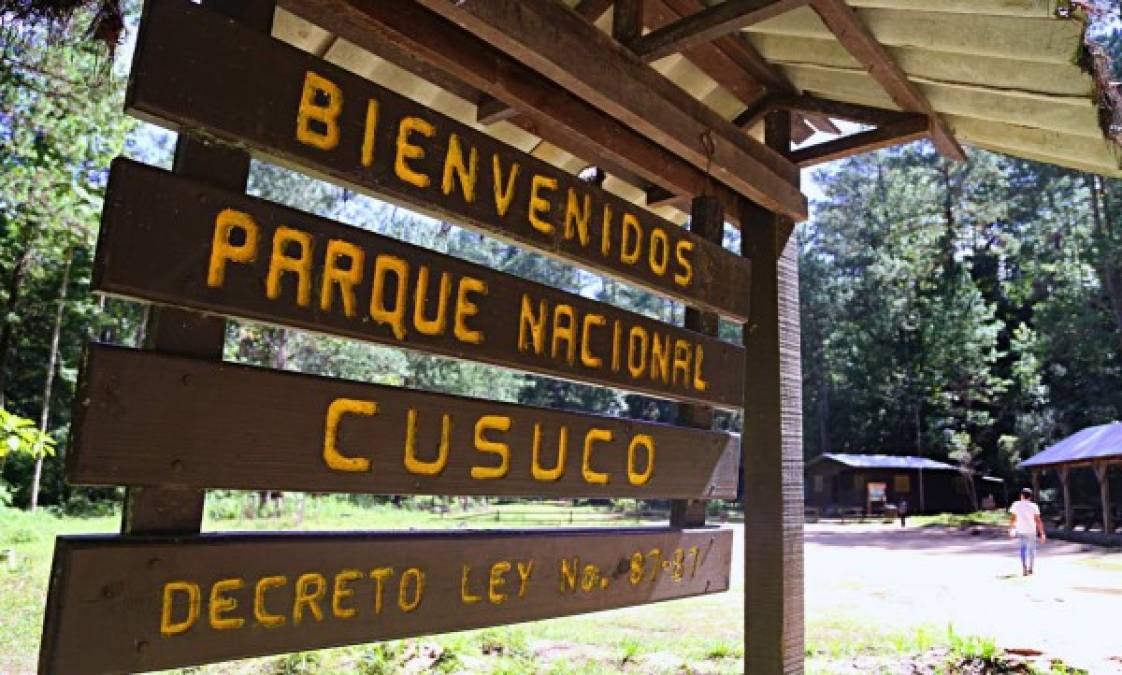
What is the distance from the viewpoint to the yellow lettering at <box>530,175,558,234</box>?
93.9 inches

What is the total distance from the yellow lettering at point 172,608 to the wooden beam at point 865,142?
329cm

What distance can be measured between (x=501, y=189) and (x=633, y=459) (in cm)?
99

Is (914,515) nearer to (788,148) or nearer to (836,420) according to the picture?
(836,420)

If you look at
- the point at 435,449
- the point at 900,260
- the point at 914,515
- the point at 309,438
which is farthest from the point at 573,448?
the point at 900,260

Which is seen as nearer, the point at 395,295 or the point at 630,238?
the point at 395,295

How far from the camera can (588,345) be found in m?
2.48

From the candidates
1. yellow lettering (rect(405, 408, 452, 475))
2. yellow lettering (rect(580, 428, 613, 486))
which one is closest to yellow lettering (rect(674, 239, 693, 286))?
yellow lettering (rect(580, 428, 613, 486))

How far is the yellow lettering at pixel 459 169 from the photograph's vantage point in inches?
84.1

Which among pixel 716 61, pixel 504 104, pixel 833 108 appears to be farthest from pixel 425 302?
pixel 833 108

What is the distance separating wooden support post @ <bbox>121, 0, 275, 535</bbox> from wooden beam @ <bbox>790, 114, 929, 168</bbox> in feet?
9.46

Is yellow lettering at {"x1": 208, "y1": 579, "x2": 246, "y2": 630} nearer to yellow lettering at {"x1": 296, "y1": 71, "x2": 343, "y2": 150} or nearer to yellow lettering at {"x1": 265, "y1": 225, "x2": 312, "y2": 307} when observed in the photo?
yellow lettering at {"x1": 265, "y1": 225, "x2": 312, "y2": 307}

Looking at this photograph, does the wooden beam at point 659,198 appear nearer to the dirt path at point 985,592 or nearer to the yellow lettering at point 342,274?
the yellow lettering at point 342,274

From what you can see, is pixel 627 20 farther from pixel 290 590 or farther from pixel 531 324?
pixel 290 590

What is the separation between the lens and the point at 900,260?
4681 centimetres
